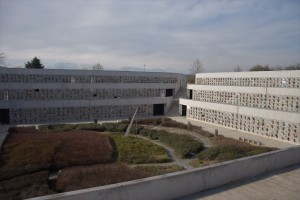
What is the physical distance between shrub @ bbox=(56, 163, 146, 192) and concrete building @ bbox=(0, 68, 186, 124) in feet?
51.4

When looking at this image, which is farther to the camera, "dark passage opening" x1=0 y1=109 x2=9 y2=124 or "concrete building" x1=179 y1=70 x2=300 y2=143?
"dark passage opening" x1=0 y1=109 x2=9 y2=124

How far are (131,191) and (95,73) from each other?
24646mm

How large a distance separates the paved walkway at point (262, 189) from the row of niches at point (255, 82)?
13.1m

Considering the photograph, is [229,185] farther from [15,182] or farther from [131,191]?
[15,182]

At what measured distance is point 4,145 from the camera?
15203 mm

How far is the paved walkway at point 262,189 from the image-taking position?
686 cm

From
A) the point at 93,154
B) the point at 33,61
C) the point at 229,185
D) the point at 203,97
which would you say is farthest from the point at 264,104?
the point at 33,61

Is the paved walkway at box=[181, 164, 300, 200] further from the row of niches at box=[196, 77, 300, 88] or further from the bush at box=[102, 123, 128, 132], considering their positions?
the bush at box=[102, 123, 128, 132]

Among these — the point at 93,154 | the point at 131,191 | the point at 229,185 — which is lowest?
the point at 93,154

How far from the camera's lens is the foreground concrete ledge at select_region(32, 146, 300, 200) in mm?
5594

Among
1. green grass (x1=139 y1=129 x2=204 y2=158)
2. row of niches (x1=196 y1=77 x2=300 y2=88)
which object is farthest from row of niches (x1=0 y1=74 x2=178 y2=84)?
green grass (x1=139 y1=129 x2=204 y2=158)

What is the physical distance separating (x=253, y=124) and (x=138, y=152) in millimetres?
10227

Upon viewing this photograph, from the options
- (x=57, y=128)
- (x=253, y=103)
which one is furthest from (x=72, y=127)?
(x=253, y=103)

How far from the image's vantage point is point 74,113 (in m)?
27.0
